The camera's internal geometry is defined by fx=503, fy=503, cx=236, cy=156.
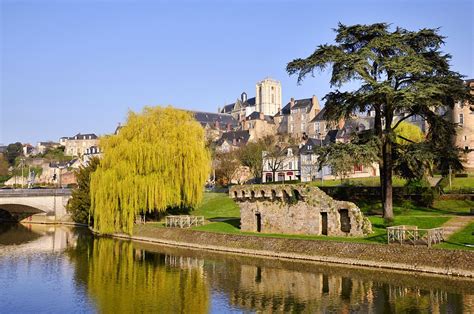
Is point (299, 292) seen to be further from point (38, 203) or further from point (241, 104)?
point (241, 104)

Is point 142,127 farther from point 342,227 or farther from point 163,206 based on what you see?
point 342,227

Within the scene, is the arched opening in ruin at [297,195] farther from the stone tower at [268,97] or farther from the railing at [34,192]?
the stone tower at [268,97]

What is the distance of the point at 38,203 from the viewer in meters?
62.5

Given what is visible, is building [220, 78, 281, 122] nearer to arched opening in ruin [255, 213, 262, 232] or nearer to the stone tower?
the stone tower

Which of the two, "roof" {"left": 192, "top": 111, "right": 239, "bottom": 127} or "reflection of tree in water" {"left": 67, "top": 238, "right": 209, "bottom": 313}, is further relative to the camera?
"roof" {"left": 192, "top": 111, "right": 239, "bottom": 127}

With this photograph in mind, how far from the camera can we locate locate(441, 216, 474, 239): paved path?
1173 inches

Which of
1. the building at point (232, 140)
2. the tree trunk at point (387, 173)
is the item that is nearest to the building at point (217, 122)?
the building at point (232, 140)

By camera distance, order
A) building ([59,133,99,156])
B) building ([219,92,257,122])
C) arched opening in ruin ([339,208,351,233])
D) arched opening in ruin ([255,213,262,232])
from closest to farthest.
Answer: arched opening in ruin ([339,208,351,233]) < arched opening in ruin ([255,213,262,232]) < building ([59,133,99,156]) < building ([219,92,257,122])

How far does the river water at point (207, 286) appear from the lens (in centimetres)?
2050

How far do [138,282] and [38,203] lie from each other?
136 ft

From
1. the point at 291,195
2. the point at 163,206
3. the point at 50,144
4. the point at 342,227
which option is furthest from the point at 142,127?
the point at 50,144

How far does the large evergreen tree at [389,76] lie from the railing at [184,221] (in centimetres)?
1493

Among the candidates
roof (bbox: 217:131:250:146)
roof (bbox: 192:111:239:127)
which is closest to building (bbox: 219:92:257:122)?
roof (bbox: 192:111:239:127)

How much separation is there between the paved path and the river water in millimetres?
5963
